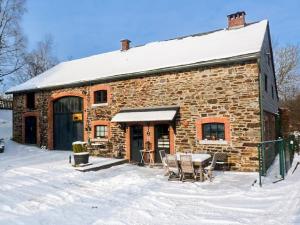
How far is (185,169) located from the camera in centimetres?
1019

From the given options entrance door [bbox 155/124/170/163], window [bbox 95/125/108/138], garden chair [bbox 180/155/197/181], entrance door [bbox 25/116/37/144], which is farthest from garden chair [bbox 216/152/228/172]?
entrance door [bbox 25/116/37/144]

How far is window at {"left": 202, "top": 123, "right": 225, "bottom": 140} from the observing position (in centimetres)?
1241

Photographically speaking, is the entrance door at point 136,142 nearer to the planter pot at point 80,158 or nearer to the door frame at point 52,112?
the planter pot at point 80,158

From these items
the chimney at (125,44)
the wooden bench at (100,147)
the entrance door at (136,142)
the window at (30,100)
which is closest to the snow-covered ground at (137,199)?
the entrance door at (136,142)

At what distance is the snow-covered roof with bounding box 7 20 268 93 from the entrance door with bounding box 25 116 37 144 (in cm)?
217

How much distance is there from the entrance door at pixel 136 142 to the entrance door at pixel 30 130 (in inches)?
345

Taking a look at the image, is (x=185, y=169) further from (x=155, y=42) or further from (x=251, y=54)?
(x=155, y=42)

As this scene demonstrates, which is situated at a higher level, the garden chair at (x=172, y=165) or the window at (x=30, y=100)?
the window at (x=30, y=100)

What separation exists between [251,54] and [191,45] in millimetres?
4967

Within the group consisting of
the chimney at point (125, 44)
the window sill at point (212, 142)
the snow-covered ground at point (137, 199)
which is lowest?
the snow-covered ground at point (137, 199)

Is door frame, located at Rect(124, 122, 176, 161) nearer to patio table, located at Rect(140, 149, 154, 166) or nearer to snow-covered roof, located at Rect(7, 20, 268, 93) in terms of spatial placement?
patio table, located at Rect(140, 149, 154, 166)

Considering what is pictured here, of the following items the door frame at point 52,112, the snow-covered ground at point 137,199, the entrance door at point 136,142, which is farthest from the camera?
the door frame at point 52,112

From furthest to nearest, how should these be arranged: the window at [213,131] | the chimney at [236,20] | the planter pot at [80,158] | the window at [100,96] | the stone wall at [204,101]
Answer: the window at [100,96], the chimney at [236,20], the planter pot at [80,158], the window at [213,131], the stone wall at [204,101]

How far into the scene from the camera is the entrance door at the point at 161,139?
1387cm
